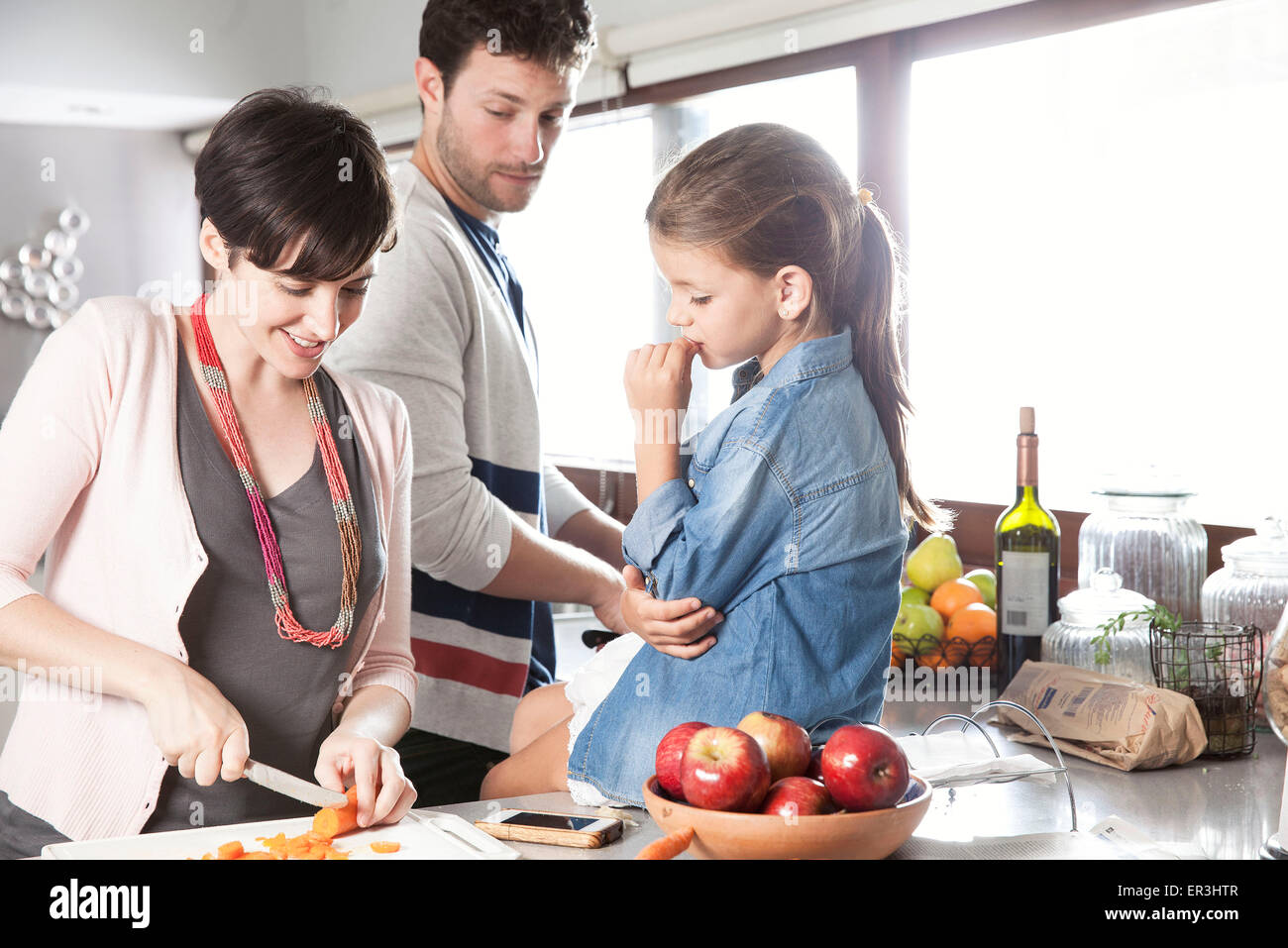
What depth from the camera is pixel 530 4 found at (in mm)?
1556

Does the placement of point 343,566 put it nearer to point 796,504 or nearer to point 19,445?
point 19,445

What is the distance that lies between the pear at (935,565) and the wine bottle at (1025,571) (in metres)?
0.17

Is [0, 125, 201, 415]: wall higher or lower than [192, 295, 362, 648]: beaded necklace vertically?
higher

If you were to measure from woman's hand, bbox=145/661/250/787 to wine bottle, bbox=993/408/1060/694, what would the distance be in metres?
1.20

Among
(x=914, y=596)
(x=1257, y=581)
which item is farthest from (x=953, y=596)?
(x=1257, y=581)

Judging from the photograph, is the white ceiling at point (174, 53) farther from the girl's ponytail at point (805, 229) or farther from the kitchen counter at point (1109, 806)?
the kitchen counter at point (1109, 806)

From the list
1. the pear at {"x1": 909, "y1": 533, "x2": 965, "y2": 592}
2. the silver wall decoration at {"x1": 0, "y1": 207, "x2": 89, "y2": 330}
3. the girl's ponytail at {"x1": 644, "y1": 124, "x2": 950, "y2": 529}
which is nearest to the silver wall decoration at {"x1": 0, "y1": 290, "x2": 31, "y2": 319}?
the silver wall decoration at {"x1": 0, "y1": 207, "x2": 89, "y2": 330}

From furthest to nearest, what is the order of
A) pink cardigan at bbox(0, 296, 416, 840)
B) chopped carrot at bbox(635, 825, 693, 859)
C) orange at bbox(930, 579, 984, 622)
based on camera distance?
1. orange at bbox(930, 579, 984, 622)
2. pink cardigan at bbox(0, 296, 416, 840)
3. chopped carrot at bbox(635, 825, 693, 859)

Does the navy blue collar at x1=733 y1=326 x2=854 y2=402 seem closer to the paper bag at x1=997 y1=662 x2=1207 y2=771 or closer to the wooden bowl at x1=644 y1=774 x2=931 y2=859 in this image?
the wooden bowl at x1=644 y1=774 x2=931 y2=859

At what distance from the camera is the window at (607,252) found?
2836 mm

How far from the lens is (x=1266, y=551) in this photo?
5.28 feet

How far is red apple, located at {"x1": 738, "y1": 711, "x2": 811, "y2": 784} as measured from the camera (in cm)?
91
